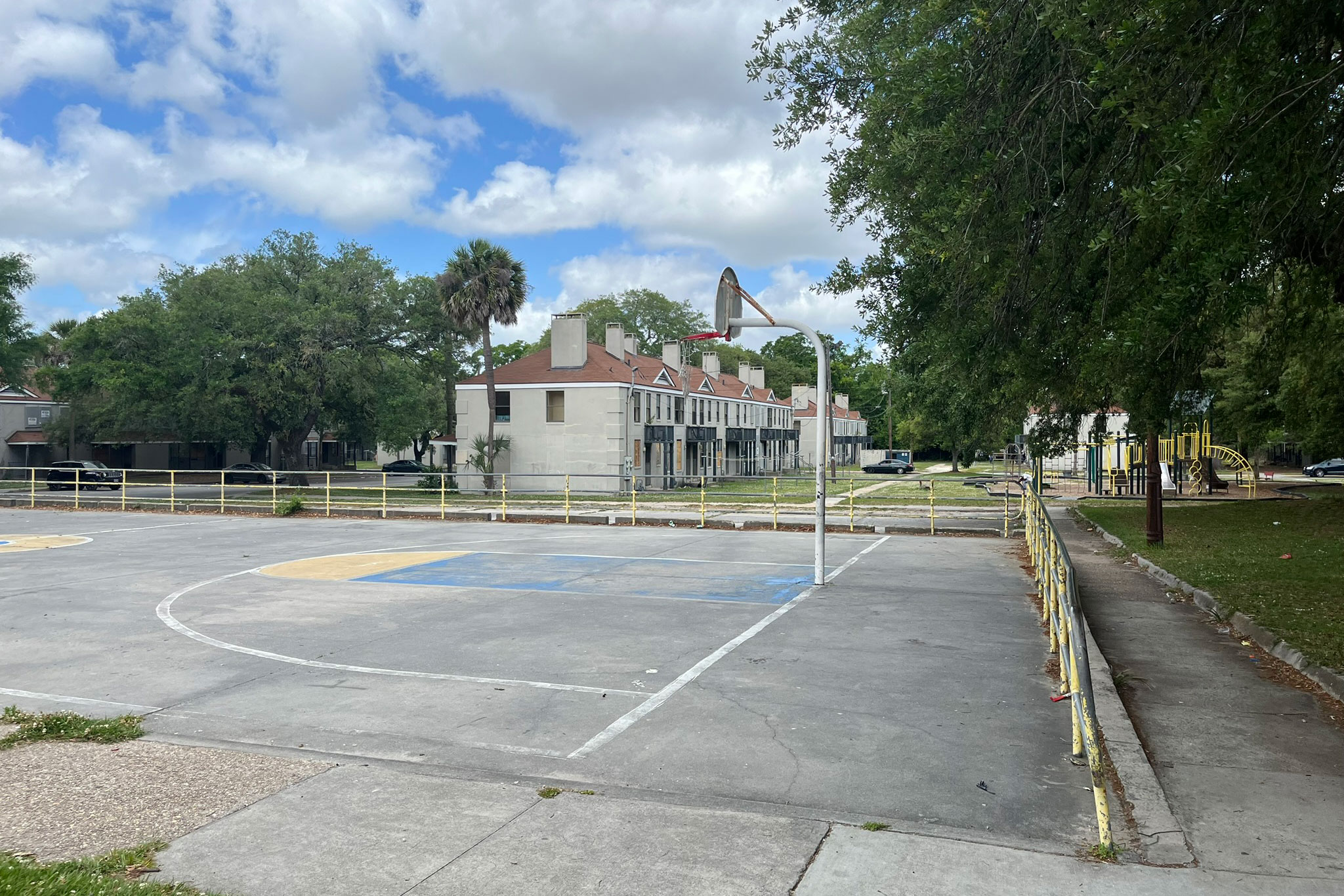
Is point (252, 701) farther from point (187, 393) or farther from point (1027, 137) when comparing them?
point (187, 393)

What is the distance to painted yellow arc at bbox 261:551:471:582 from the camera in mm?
17781

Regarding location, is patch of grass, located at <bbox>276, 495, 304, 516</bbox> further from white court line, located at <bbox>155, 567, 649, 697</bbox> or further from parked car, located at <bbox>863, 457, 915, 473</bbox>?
parked car, located at <bbox>863, 457, 915, 473</bbox>

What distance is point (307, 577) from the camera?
17.4 meters

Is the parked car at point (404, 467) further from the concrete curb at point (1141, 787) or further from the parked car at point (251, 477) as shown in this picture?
the concrete curb at point (1141, 787)

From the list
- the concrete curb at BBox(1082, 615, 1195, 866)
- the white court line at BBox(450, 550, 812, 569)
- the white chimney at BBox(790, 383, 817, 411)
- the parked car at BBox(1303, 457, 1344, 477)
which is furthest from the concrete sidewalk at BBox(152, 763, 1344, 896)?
the white chimney at BBox(790, 383, 817, 411)

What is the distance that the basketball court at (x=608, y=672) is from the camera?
6793mm

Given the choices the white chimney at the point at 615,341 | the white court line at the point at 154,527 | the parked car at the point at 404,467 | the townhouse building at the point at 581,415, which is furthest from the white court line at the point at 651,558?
the parked car at the point at 404,467

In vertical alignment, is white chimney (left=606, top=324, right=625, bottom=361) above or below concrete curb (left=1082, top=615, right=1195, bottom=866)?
above

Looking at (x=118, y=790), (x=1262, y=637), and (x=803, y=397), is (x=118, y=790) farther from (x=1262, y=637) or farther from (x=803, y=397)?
(x=803, y=397)

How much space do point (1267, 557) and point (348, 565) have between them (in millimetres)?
17777

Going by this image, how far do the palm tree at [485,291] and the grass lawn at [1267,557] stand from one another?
28.3m

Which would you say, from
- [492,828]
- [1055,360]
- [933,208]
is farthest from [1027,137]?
[492,828]

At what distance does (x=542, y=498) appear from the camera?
4553 centimetres

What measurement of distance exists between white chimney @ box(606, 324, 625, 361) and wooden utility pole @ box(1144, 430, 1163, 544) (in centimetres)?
3910
